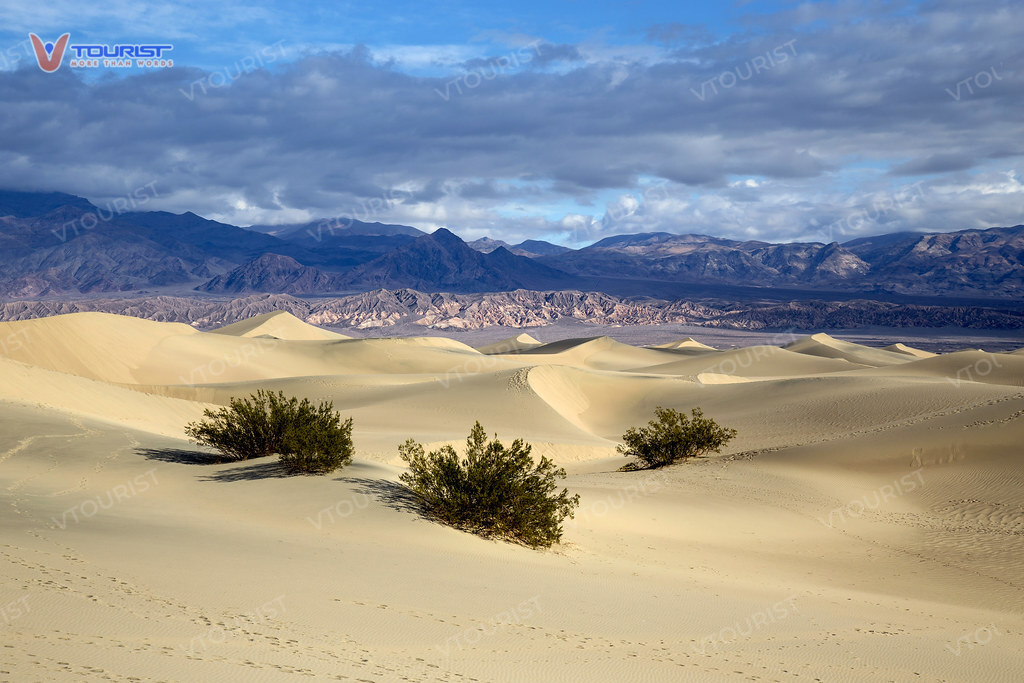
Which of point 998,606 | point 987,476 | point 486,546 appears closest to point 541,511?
point 486,546

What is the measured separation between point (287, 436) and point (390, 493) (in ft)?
6.80

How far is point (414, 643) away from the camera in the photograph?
20.6 feet

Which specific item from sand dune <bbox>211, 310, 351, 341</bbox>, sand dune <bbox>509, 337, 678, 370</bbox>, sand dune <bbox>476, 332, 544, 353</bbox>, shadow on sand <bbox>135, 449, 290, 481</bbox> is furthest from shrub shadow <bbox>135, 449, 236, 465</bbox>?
sand dune <bbox>476, 332, 544, 353</bbox>

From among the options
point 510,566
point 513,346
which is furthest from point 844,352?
point 510,566

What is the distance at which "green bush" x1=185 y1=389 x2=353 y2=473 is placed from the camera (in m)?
12.3

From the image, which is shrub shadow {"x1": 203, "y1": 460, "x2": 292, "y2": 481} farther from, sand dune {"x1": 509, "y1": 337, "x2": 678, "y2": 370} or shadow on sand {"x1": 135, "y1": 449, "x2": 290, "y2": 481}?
sand dune {"x1": 509, "y1": 337, "x2": 678, "y2": 370}

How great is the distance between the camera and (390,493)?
38.0ft

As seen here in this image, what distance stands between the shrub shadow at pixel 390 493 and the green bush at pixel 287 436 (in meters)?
0.64

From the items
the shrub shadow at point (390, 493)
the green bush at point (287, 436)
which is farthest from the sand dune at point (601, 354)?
the shrub shadow at point (390, 493)

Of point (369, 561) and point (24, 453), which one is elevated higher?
point (24, 453)

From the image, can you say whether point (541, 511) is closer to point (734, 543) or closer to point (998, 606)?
point (734, 543)

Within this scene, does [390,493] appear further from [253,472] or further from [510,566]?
[510,566]

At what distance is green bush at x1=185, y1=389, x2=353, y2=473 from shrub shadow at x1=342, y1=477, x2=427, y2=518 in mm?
638

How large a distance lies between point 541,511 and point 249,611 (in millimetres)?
5160
